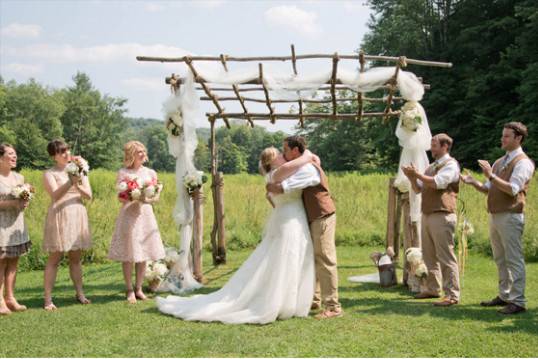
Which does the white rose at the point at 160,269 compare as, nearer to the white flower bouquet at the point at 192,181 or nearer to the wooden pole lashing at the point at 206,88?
the white flower bouquet at the point at 192,181

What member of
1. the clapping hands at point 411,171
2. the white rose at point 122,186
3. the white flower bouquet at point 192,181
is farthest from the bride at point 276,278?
the white flower bouquet at point 192,181

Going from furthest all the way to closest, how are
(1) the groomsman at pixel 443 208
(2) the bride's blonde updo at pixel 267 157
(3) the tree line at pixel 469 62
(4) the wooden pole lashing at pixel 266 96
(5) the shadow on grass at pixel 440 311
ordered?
1. (3) the tree line at pixel 469 62
2. (2) the bride's blonde updo at pixel 267 157
3. (4) the wooden pole lashing at pixel 266 96
4. (1) the groomsman at pixel 443 208
5. (5) the shadow on grass at pixel 440 311

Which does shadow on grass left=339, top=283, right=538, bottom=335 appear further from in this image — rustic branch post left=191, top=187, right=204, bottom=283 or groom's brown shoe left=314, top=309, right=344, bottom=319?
rustic branch post left=191, top=187, right=204, bottom=283

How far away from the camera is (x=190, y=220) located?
309 inches

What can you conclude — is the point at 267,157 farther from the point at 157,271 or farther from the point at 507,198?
the point at 507,198

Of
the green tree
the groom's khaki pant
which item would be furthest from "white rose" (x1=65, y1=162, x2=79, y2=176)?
the green tree

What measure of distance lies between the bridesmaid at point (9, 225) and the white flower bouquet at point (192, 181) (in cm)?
221

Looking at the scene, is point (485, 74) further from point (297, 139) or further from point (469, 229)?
point (297, 139)

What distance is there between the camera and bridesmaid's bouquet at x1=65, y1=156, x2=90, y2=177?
6.00 m

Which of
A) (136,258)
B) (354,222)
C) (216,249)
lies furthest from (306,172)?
(354,222)

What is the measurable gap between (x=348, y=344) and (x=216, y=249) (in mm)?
5720

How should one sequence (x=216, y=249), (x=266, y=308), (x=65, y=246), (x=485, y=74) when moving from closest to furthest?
(x=266, y=308), (x=65, y=246), (x=216, y=249), (x=485, y=74)

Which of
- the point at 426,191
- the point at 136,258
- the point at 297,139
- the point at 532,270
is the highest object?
the point at 297,139

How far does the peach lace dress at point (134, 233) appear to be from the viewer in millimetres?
6520
